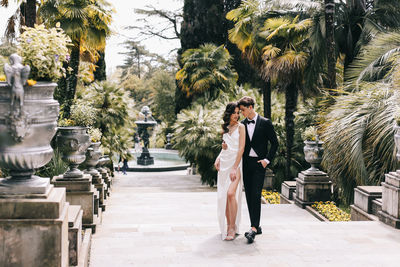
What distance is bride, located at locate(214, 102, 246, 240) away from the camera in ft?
17.4

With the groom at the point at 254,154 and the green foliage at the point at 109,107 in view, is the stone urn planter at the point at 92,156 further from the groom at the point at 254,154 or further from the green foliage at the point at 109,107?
the green foliage at the point at 109,107

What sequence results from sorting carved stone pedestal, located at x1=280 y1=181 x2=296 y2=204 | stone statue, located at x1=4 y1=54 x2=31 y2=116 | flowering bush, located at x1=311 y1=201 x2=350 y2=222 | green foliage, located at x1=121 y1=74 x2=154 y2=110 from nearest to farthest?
1. stone statue, located at x1=4 y1=54 x2=31 y2=116
2. flowering bush, located at x1=311 y1=201 x2=350 y2=222
3. carved stone pedestal, located at x1=280 y1=181 x2=296 y2=204
4. green foliage, located at x1=121 y1=74 x2=154 y2=110

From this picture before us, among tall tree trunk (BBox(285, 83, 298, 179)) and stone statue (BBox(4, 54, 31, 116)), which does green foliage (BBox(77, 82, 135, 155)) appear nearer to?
tall tree trunk (BBox(285, 83, 298, 179))

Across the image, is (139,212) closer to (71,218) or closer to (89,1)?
(71,218)

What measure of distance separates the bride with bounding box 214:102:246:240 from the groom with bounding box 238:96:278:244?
13 cm

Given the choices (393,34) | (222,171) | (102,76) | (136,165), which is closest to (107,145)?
(102,76)

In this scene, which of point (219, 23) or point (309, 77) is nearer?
point (309, 77)

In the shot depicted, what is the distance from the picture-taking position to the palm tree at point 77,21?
14.1m

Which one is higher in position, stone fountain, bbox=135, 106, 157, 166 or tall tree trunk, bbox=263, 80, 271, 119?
tall tree trunk, bbox=263, 80, 271, 119

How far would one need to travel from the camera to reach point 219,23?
32.7 m

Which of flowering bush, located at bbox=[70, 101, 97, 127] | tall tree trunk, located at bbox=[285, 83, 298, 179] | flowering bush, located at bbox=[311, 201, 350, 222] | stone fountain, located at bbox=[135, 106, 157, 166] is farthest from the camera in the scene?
stone fountain, located at bbox=[135, 106, 157, 166]

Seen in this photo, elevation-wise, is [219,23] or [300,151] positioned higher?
[219,23]

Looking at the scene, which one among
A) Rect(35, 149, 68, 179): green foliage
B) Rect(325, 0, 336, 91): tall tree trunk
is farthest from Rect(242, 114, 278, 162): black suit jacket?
Rect(325, 0, 336, 91): tall tree trunk

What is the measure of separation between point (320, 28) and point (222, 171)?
9172 millimetres
